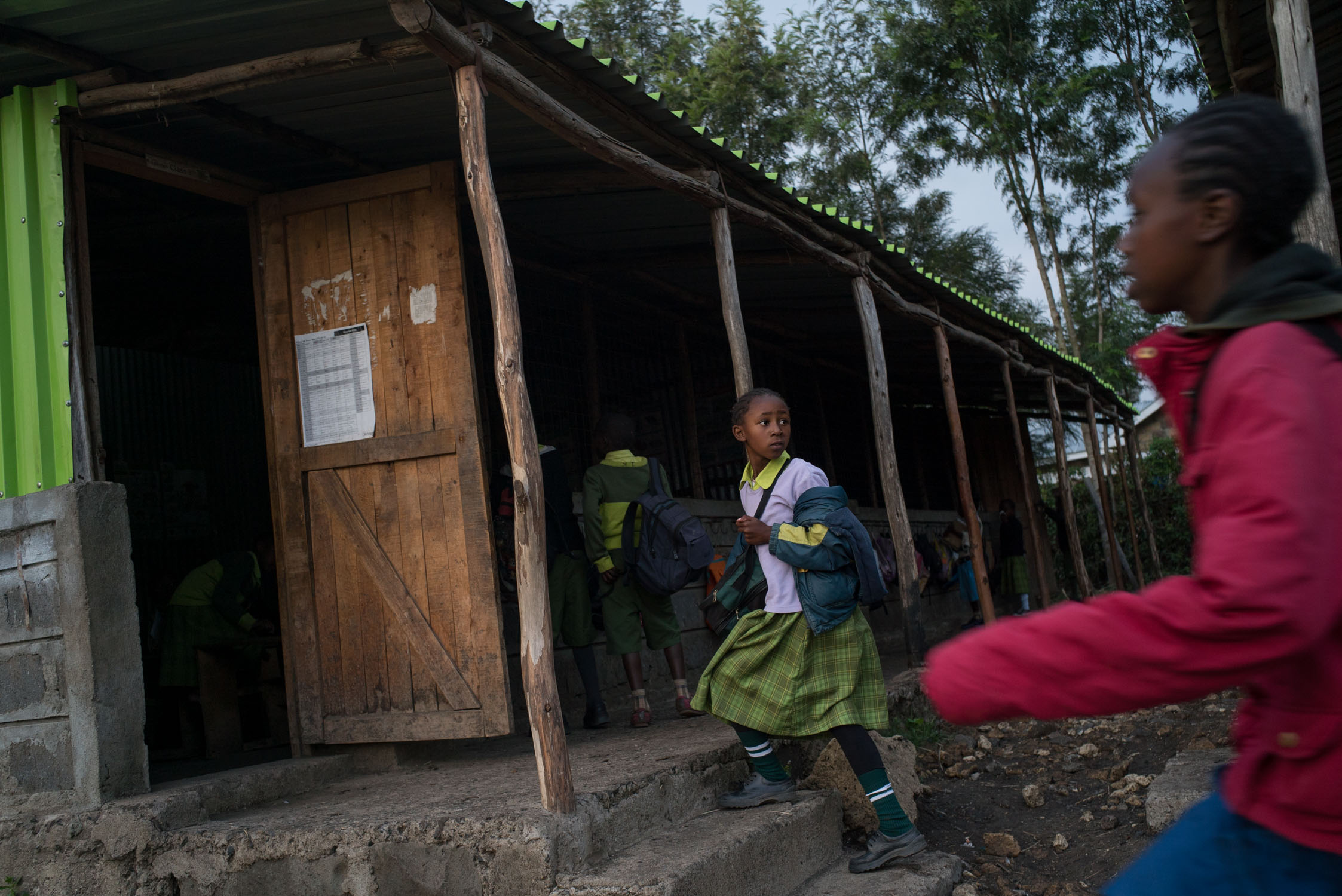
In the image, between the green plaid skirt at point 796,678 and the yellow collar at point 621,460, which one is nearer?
the green plaid skirt at point 796,678

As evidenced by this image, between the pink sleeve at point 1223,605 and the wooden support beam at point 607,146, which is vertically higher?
the wooden support beam at point 607,146

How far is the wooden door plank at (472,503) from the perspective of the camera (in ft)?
15.4

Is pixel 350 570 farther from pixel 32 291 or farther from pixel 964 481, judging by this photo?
pixel 964 481

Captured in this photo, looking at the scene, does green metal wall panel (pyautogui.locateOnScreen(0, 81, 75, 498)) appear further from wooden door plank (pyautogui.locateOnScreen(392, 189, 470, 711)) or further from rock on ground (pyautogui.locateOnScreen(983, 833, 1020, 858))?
rock on ground (pyautogui.locateOnScreen(983, 833, 1020, 858))

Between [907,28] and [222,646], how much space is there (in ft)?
65.7

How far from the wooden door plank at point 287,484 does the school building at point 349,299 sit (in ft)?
0.05

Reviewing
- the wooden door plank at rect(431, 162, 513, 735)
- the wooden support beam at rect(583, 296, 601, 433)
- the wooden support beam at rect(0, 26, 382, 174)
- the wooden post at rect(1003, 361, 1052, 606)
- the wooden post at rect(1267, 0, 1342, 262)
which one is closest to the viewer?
the wooden support beam at rect(0, 26, 382, 174)

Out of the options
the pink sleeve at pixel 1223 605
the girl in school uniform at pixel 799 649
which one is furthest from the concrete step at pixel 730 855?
the pink sleeve at pixel 1223 605

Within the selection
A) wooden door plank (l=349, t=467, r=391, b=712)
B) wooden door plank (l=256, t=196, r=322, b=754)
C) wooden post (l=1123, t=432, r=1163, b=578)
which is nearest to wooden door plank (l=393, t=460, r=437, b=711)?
wooden door plank (l=349, t=467, r=391, b=712)

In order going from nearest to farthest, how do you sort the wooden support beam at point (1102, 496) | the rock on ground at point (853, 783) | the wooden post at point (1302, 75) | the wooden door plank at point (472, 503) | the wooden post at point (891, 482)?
the wooden post at point (1302, 75)
the rock on ground at point (853, 783)
the wooden door plank at point (472, 503)
the wooden post at point (891, 482)
the wooden support beam at point (1102, 496)

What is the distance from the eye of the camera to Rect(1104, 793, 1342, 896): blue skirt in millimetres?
1126

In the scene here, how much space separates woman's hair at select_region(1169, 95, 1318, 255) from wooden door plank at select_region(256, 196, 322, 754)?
14.9 ft

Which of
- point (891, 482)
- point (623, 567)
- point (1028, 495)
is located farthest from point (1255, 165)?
point (1028, 495)

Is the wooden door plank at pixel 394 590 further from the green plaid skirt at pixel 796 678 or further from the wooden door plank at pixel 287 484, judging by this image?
the green plaid skirt at pixel 796 678
